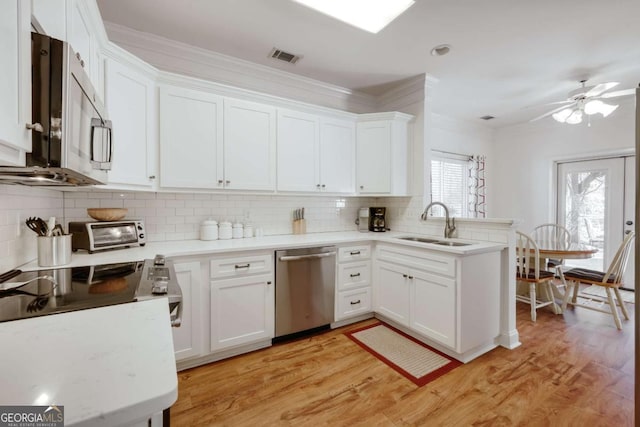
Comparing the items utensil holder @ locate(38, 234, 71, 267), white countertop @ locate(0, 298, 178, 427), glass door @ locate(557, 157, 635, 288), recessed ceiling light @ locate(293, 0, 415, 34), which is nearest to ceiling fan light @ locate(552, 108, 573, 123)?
glass door @ locate(557, 157, 635, 288)

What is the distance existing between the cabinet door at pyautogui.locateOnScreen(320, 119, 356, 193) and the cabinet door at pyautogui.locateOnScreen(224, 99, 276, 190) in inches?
23.6

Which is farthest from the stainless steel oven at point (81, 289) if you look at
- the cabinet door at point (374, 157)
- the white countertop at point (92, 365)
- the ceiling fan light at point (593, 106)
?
the ceiling fan light at point (593, 106)

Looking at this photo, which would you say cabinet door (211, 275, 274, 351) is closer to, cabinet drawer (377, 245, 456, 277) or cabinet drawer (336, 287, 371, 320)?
cabinet drawer (336, 287, 371, 320)

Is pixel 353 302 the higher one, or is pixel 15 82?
pixel 15 82

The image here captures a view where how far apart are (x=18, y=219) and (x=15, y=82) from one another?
1158 millimetres

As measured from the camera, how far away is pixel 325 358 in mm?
2244

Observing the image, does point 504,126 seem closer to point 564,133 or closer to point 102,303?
point 564,133

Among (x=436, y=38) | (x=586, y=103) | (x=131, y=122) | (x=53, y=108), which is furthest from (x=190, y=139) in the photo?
(x=586, y=103)

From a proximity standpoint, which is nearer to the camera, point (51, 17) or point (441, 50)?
point (51, 17)

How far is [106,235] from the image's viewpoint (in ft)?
6.52

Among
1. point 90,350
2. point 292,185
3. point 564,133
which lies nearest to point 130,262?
point 90,350

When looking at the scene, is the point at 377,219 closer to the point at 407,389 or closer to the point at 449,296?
the point at 449,296

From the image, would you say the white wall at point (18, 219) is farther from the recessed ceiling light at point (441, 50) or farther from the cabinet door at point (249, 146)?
the recessed ceiling light at point (441, 50)

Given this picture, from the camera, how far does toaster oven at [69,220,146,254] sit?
1.90 metres
